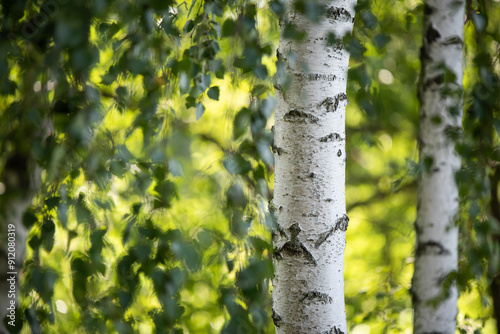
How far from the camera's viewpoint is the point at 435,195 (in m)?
1.38

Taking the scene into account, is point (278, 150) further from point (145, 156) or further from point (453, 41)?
point (453, 41)

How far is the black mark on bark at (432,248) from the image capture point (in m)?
1.38

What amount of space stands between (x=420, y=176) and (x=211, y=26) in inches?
37.0

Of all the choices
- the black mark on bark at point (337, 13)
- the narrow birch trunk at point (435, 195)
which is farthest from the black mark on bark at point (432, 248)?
the black mark on bark at point (337, 13)

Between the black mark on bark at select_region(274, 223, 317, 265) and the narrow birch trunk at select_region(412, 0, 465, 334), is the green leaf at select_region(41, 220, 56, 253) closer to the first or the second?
the black mark on bark at select_region(274, 223, 317, 265)

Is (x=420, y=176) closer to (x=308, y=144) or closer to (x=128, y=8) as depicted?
(x=308, y=144)

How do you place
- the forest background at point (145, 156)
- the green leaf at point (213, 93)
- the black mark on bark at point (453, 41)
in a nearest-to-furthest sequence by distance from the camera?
the forest background at point (145, 156), the green leaf at point (213, 93), the black mark on bark at point (453, 41)

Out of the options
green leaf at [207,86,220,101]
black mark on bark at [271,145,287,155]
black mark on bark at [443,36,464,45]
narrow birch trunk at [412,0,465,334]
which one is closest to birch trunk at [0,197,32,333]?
green leaf at [207,86,220,101]

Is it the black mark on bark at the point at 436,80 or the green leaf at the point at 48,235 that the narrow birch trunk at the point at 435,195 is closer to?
the black mark on bark at the point at 436,80

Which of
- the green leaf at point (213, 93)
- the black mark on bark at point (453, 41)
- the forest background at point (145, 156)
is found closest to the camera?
the forest background at point (145, 156)

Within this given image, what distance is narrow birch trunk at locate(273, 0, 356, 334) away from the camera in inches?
33.0

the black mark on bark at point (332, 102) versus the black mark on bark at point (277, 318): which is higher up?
the black mark on bark at point (332, 102)

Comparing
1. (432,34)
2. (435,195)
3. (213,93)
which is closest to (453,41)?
(432,34)

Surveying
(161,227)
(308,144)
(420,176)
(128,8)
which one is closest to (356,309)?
(420,176)
